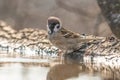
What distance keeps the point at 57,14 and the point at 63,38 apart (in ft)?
11.3

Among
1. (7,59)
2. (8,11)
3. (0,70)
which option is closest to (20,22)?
(8,11)

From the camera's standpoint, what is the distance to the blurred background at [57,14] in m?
8.19

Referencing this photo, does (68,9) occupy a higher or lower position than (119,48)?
higher

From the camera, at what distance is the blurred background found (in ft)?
26.9

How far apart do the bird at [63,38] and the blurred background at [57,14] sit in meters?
2.61

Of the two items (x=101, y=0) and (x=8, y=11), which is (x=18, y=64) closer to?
(x=101, y=0)

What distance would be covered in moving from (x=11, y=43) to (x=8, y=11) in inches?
145

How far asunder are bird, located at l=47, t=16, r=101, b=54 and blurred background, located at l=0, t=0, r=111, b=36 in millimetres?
2614

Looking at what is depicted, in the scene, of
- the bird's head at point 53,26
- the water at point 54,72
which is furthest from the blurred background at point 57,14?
the water at point 54,72

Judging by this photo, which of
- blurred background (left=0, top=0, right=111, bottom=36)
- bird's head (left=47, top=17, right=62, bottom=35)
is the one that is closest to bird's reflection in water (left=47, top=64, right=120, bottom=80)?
bird's head (left=47, top=17, right=62, bottom=35)

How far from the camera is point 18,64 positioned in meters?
4.05

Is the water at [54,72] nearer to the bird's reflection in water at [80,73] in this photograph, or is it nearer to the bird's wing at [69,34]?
the bird's reflection in water at [80,73]

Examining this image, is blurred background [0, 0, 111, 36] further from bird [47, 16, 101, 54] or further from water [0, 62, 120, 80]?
water [0, 62, 120, 80]

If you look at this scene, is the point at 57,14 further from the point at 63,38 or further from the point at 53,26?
the point at 63,38
